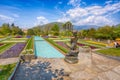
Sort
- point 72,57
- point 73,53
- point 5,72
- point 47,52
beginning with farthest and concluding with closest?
point 47,52 < point 73,53 < point 72,57 < point 5,72

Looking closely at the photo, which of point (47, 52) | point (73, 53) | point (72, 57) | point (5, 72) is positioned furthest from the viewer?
point (47, 52)

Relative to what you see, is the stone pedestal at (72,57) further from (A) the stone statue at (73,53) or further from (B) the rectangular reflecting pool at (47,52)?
(B) the rectangular reflecting pool at (47,52)

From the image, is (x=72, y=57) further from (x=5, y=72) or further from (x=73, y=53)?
(x=5, y=72)

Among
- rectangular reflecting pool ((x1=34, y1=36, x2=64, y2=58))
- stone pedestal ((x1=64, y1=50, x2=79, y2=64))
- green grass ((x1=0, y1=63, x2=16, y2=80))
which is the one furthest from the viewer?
rectangular reflecting pool ((x1=34, y1=36, x2=64, y2=58))

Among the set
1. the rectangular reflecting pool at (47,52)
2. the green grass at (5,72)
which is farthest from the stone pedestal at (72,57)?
the green grass at (5,72)

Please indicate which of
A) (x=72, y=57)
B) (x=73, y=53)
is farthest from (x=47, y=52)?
(x=72, y=57)

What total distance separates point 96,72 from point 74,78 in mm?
1846

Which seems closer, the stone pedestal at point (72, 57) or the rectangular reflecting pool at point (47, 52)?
the stone pedestal at point (72, 57)

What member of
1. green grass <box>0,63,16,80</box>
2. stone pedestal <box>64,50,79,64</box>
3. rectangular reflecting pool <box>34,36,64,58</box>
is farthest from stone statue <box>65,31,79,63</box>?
green grass <box>0,63,16,80</box>

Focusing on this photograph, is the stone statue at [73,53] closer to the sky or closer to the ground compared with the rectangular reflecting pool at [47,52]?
closer to the sky

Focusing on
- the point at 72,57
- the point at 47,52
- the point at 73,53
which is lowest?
the point at 47,52

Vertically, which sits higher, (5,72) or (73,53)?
(73,53)

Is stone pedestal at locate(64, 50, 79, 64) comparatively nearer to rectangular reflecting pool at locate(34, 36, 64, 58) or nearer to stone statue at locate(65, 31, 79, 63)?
stone statue at locate(65, 31, 79, 63)

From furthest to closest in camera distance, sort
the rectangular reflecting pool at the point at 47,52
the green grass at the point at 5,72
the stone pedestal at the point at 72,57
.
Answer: the rectangular reflecting pool at the point at 47,52 → the stone pedestal at the point at 72,57 → the green grass at the point at 5,72
